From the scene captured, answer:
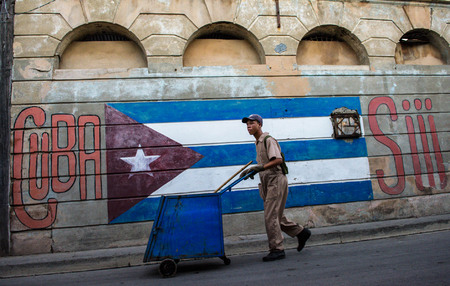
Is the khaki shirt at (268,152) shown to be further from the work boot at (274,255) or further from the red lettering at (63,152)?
the red lettering at (63,152)

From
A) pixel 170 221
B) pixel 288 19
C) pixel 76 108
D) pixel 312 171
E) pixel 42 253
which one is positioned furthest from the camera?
pixel 288 19

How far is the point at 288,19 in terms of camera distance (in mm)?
6812

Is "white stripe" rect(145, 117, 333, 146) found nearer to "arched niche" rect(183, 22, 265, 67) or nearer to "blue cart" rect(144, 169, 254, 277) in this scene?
"arched niche" rect(183, 22, 265, 67)

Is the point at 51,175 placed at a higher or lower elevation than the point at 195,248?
higher

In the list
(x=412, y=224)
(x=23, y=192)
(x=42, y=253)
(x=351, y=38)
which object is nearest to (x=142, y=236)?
(x=42, y=253)

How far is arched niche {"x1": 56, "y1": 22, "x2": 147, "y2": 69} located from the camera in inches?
247

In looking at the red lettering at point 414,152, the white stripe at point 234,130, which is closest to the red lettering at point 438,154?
the red lettering at point 414,152

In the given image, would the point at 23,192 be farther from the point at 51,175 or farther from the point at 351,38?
the point at 351,38

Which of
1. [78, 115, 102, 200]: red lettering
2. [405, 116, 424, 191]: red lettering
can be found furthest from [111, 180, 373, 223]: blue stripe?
[405, 116, 424, 191]: red lettering

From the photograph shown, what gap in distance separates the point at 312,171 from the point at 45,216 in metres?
5.02

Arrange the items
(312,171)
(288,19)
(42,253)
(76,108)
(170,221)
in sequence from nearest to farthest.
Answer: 1. (170,221)
2. (42,253)
3. (76,108)
4. (312,171)
5. (288,19)

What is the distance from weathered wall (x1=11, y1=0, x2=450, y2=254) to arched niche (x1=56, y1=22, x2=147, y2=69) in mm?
206

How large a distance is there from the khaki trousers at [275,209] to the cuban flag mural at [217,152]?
5.84 ft

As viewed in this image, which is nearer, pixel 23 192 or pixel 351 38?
pixel 23 192
